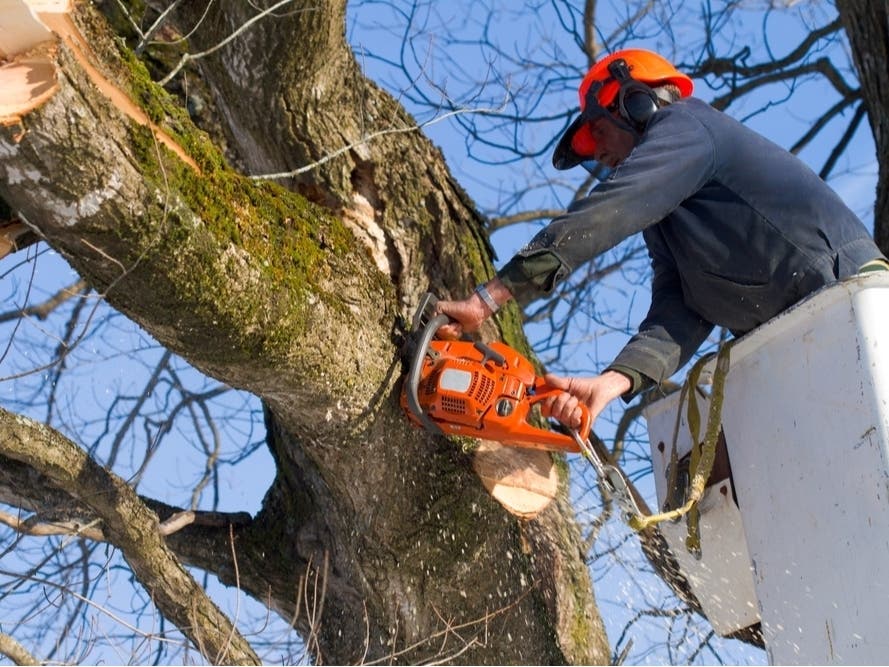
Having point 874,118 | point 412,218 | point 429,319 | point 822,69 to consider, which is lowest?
point 429,319

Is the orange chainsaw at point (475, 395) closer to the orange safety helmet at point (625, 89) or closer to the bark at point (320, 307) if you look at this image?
the bark at point (320, 307)

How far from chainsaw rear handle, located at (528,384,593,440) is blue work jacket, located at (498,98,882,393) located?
232mm

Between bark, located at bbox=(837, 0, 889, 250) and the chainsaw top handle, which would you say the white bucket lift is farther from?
bark, located at bbox=(837, 0, 889, 250)

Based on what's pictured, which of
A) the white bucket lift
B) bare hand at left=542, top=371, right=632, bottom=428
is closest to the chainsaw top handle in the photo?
bare hand at left=542, top=371, right=632, bottom=428

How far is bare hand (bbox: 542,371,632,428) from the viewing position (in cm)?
308

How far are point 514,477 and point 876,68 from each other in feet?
8.27

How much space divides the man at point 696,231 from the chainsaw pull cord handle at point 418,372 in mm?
69

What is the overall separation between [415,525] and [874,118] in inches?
108

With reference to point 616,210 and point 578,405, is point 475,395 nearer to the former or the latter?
point 578,405

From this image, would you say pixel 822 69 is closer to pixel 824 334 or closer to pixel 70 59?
pixel 824 334

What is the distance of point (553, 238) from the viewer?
2979 mm

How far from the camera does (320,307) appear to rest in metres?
2.80

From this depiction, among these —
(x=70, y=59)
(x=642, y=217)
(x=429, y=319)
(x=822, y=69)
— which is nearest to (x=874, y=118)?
(x=822, y=69)

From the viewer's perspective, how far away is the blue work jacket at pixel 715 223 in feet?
9.77
